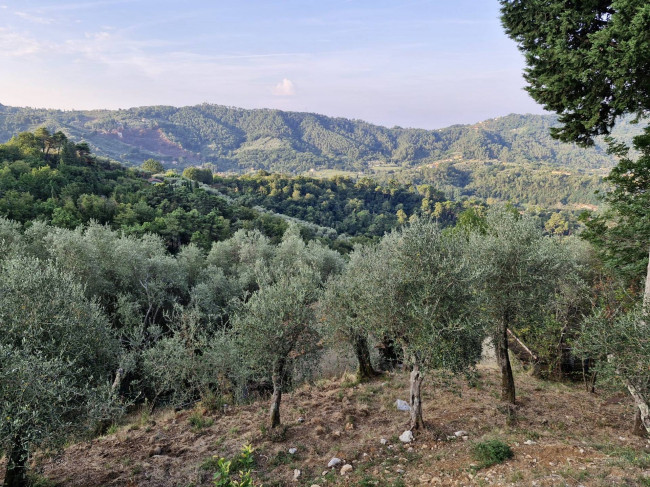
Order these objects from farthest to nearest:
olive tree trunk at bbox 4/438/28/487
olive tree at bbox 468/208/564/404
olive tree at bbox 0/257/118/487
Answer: olive tree at bbox 468/208/564/404 → olive tree trunk at bbox 4/438/28/487 → olive tree at bbox 0/257/118/487

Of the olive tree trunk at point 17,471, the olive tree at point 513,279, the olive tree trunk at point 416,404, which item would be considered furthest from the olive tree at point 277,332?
the olive tree at point 513,279

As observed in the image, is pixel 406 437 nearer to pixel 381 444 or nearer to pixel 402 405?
pixel 381 444

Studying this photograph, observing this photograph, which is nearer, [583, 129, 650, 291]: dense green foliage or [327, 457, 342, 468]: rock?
[327, 457, 342, 468]: rock

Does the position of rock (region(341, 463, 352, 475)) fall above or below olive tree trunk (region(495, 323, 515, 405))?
below

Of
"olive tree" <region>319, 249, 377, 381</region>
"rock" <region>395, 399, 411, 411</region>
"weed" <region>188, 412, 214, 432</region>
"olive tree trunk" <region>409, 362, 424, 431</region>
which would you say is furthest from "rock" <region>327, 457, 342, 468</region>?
"weed" <region>188, 412, 214, 432</region>

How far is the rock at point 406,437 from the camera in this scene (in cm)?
1088

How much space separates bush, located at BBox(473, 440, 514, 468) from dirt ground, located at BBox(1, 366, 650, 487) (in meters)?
0.14

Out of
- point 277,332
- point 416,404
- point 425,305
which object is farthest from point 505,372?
point 277,332

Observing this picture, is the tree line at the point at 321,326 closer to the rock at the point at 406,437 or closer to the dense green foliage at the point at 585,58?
the rock at the point at 406,437

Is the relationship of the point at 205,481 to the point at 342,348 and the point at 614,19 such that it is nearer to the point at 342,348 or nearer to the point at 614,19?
the point at 342,348

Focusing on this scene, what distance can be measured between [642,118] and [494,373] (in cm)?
1283

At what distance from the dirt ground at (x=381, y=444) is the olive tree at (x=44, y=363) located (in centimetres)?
141

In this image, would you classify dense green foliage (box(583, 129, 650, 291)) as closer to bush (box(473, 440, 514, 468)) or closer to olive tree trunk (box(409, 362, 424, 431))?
bush (box(473, 440, 514, 468))

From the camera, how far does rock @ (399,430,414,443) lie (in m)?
10.9
